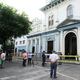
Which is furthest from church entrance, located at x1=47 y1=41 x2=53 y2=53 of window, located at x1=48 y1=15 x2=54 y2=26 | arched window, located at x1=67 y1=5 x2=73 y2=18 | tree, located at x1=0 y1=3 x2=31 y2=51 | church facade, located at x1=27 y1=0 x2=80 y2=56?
tree, located at x1=0 y1=3 x2=31 y2=51

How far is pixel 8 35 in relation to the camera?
30031 millimetres

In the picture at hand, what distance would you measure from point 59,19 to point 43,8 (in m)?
5.45

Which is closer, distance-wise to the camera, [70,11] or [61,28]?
[70,11]

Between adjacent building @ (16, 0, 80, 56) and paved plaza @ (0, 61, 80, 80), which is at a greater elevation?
adjacent building @ (16, 0, 80, 56)

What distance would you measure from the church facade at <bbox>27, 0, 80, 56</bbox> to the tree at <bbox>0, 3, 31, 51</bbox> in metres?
5.53

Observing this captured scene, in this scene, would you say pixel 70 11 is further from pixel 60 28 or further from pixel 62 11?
pixel 60 28

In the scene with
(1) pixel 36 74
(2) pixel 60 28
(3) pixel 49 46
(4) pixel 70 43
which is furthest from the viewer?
(3) pixel 49 46

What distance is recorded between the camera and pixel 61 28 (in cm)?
3278

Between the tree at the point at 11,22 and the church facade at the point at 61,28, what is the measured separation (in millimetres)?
5534

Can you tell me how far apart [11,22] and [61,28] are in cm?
843

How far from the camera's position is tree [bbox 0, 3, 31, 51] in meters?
27.1

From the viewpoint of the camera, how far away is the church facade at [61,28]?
3068cm

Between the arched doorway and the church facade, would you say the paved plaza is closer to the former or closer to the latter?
the church facade

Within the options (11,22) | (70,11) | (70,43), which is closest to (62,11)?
(70,11)
